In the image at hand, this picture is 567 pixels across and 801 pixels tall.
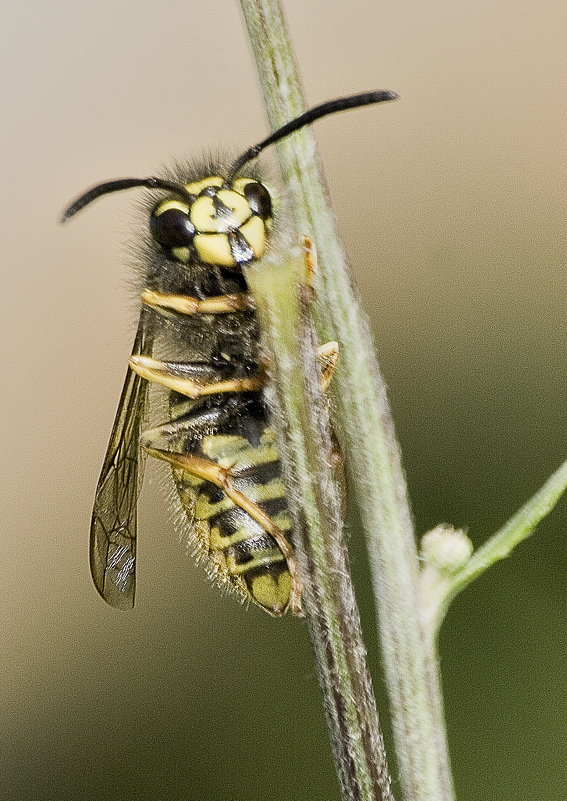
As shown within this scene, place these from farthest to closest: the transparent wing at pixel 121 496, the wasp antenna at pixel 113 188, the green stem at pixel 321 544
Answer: the transparent wing at pixel 121 496 < the wasp antenna at pixel 113 188 < the green stem at pixel 321 544

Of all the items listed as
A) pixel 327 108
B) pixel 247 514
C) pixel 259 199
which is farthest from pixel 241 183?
pixel 247 514

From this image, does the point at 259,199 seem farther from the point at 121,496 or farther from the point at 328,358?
the point at 121,496

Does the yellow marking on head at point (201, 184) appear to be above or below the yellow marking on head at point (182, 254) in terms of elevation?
above

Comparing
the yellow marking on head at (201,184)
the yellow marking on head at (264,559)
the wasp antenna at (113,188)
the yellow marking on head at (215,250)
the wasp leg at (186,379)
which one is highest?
the wasp antenna at (113,188)

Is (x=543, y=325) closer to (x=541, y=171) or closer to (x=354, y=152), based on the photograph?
(x=541, y=171)

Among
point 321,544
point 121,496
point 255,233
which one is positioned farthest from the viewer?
point 121,496

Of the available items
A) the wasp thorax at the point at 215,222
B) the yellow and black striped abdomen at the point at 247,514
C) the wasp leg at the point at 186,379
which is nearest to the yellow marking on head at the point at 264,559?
the yellow and black striped abdomen at the point at 247,514

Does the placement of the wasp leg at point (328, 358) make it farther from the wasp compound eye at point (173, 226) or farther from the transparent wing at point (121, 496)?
the transparent wing at point (121, 496)

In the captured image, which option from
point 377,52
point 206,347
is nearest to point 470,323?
point 377,52
